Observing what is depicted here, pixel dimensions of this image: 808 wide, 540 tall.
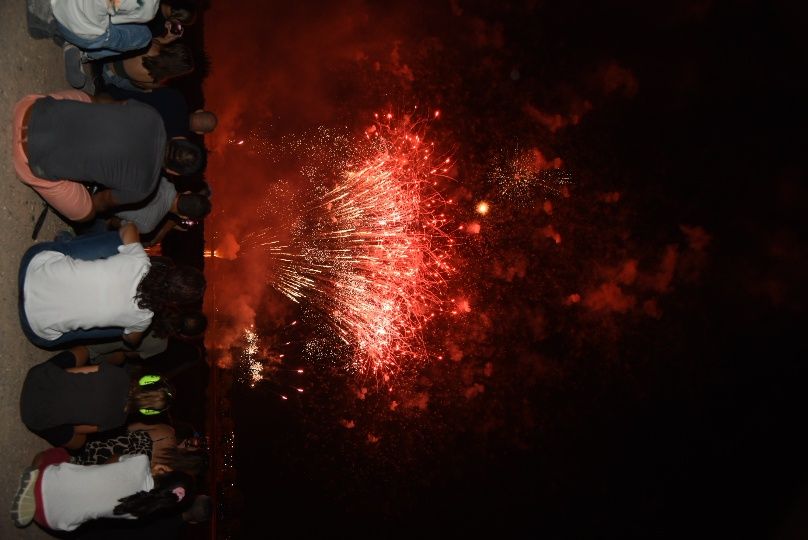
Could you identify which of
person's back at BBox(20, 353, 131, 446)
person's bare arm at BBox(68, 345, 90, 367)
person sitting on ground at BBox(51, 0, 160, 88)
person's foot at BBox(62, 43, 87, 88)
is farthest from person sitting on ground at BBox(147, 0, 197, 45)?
person's back at BBox(20, 353, 131, 446)

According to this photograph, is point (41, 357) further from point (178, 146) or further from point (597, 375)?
point (597, 375)

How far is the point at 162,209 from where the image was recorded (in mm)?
2988

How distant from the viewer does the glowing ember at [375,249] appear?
405 cm

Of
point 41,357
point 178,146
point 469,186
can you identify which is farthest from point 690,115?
point 41,357

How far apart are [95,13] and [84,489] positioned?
6.88ft

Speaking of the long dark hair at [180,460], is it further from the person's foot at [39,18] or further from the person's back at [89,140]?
the person's foot at [39,18]

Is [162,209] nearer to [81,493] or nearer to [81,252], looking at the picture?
[81,252]

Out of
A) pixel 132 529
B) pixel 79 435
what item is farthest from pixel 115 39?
pixel 132 529

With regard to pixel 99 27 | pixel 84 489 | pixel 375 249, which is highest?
pixel 99 27

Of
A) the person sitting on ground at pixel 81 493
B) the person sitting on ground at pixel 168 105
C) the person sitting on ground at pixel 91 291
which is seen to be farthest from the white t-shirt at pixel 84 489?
the person sitting on ground at pixel 168 105

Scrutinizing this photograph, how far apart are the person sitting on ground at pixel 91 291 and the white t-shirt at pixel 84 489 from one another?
1.92 ft

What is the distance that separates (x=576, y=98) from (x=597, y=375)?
2284mm

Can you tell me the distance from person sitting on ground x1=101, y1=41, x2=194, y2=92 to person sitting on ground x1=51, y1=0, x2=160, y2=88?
0.17 m

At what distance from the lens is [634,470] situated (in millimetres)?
4270
